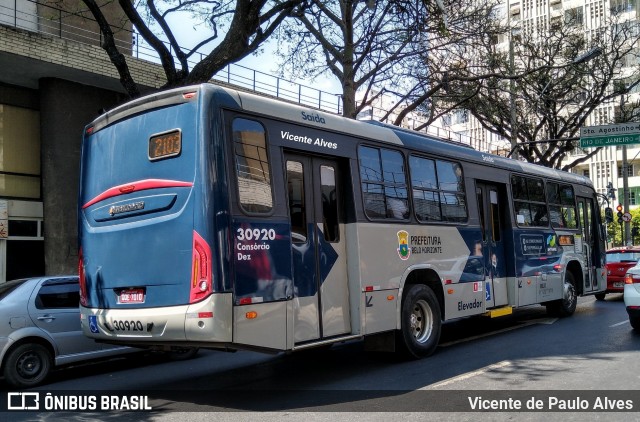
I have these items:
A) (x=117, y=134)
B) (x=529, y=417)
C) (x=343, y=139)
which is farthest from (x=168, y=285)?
(x=529, y=417)

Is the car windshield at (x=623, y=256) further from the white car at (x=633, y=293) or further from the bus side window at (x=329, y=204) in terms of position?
the bus side window at (x=329, y=204)

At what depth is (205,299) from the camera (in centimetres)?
600

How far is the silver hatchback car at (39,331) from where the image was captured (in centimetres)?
787

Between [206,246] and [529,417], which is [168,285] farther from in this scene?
[529,417]

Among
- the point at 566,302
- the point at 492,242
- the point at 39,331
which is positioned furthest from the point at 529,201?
the point at 39,331

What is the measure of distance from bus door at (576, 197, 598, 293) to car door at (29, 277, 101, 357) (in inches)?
444

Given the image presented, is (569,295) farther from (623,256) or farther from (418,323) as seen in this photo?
(418,323)

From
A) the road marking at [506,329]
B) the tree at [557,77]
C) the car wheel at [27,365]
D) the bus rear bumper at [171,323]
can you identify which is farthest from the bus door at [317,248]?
the tree at [557,77]

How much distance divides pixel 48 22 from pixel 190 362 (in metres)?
11.7

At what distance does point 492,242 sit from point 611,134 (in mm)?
17356

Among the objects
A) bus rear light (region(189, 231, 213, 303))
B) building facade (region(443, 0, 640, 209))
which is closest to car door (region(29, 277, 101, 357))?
bus rear light (region(189, 231, 213, 303))

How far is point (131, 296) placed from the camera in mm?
6695

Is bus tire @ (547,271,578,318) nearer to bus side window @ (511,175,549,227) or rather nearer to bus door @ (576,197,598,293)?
bus door @ (576,197,598,293)

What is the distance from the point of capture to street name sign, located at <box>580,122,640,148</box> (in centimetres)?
2502
